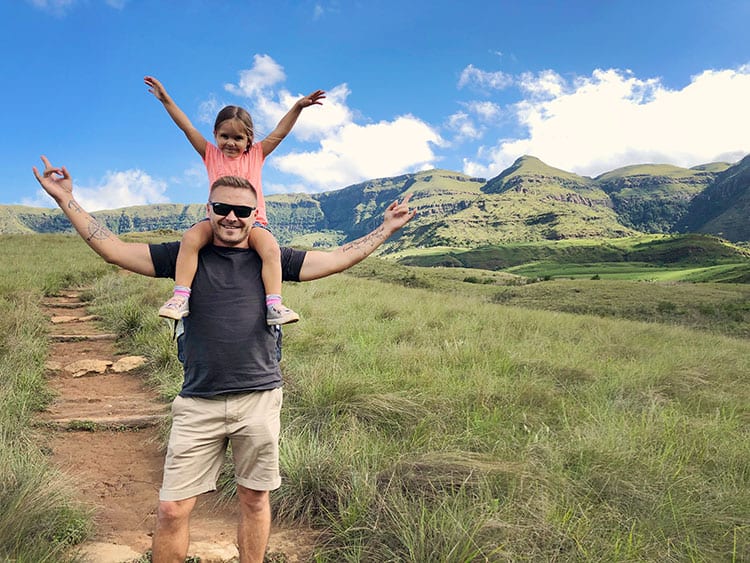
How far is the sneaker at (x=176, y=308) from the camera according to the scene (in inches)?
87.5

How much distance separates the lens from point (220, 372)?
2.35 meters

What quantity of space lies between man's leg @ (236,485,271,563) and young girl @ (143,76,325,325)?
3.25 ft

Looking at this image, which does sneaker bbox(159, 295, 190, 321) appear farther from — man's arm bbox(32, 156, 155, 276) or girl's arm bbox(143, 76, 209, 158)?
girl's arm bbox(143, 76, 209, 158)

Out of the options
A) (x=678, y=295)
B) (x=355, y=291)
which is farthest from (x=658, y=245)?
(x=355, y=291)

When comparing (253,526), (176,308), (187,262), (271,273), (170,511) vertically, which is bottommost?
(253,526)

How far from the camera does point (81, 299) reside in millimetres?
11742

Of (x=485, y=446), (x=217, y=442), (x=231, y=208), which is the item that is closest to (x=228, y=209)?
(x=231, y=208)

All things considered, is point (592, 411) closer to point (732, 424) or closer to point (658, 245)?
point (732, 424)

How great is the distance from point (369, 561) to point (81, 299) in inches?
480

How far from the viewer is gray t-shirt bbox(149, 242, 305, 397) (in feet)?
7.75

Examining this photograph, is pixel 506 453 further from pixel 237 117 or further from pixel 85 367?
pixel 85 367

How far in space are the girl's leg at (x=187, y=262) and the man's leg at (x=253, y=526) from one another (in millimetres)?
1094

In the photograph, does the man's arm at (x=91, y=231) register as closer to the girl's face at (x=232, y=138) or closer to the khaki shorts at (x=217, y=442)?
the khaki shorts at (x=217, y=442)

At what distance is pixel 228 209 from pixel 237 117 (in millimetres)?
1060
